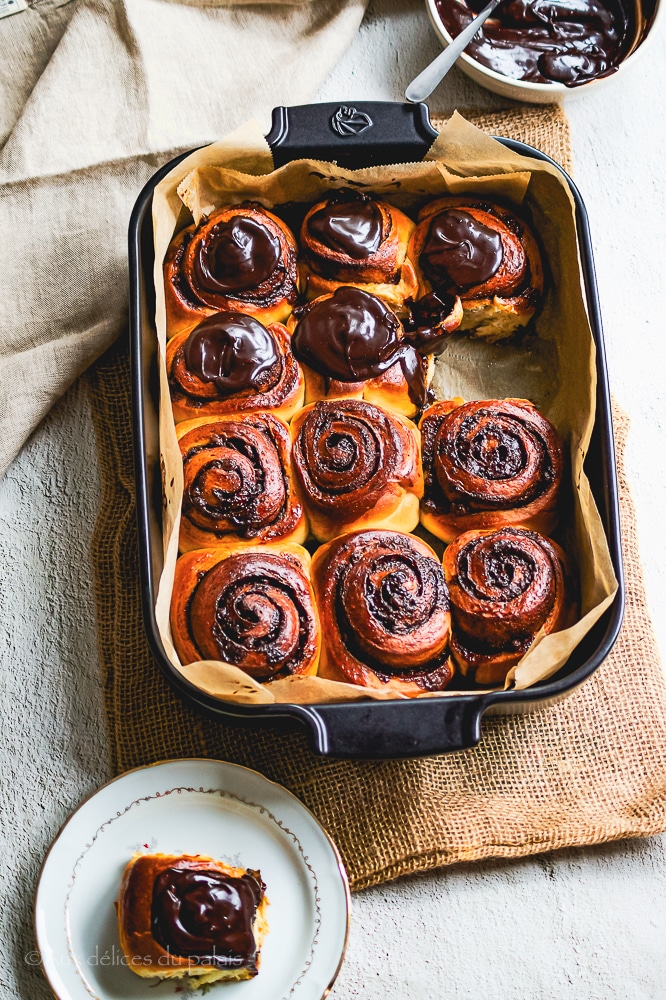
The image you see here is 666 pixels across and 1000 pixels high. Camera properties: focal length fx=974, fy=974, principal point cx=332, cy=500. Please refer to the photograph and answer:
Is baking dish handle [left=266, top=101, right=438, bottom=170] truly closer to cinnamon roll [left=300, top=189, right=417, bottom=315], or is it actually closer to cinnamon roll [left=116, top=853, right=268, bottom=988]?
cinnamon roll [left=300, top=189, right=417, bottom=315]

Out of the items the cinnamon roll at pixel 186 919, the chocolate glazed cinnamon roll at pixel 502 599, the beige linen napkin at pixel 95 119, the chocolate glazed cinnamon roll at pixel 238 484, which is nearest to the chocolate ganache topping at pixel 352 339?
the chocolate glazed cinnamon roll at pixel 238 484

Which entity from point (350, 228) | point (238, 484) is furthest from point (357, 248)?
point (238, 484)

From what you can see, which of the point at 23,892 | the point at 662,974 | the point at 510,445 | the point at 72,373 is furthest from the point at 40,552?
the point at 662,974

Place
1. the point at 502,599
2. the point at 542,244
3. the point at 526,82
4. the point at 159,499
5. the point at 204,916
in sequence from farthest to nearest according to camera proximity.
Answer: the point at 526,82 → the point at 542,244 → the point at 159,499 → the point at 502,599 → the point at 204,916

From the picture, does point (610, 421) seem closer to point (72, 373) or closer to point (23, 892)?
point (72, 373)

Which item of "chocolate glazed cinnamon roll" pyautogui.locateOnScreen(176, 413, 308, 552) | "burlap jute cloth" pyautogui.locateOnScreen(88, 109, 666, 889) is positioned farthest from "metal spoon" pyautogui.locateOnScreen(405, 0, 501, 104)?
"burlap jute cloth" pyautogui.locateOnScreen(88, 109, 666, 889)

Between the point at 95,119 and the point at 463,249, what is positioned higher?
the point at 95,119

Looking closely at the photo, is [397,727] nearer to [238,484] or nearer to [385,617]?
[385,617]
